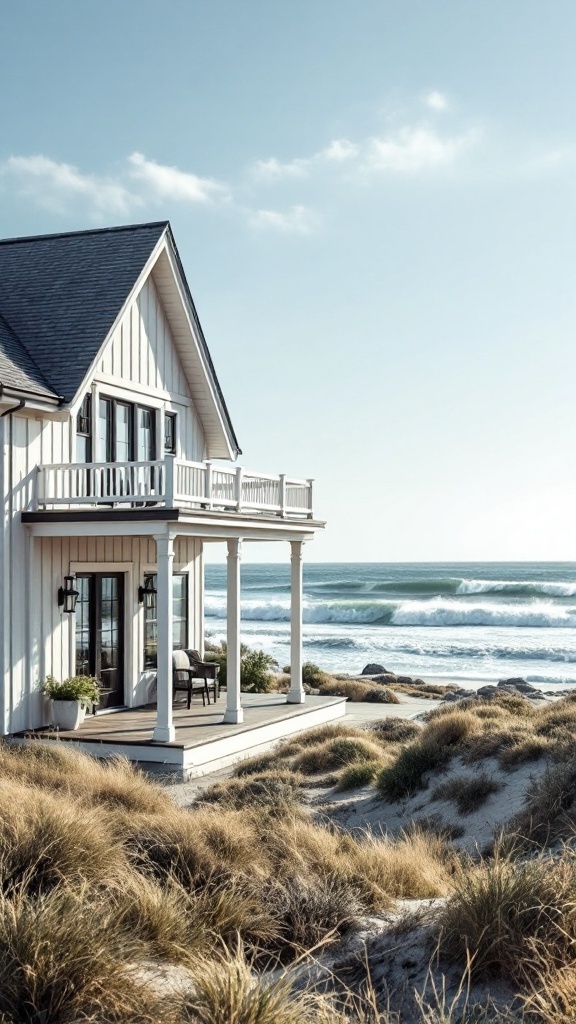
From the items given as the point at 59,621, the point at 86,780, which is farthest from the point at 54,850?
the point at 59,621

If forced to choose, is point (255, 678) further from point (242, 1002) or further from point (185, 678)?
point (242, 1002)

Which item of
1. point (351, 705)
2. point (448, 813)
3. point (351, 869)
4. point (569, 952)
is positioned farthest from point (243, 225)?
point (569, 952)

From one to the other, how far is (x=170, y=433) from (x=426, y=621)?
1917 inches

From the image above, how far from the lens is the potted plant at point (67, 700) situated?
15.2 meters

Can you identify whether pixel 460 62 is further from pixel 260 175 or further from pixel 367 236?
pixel 367 236

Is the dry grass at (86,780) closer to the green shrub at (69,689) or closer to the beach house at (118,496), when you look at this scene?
the beach house at (118,496)

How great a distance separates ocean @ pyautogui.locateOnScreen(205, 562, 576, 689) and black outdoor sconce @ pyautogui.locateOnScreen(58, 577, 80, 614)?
22.8 m

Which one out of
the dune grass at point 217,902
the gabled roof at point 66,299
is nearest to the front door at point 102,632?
the gabled roof at point 66,299

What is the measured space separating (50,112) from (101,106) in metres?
1.10

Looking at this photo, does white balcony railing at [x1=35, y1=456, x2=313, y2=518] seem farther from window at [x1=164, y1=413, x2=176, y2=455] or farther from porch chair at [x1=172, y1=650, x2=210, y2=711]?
porch chair at [x1=172, y1=650, x2=210, y2=711]

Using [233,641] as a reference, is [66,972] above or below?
below

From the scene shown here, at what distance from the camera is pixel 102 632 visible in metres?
17.0

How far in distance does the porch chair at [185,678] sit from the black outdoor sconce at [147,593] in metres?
1.01

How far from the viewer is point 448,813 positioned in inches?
428
